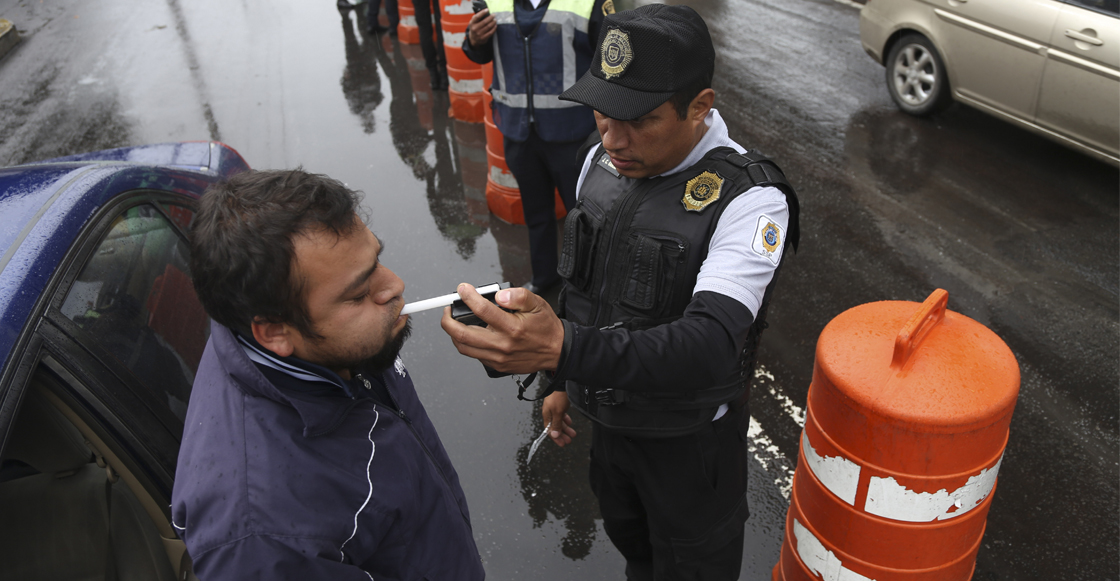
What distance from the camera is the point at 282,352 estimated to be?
1514mm

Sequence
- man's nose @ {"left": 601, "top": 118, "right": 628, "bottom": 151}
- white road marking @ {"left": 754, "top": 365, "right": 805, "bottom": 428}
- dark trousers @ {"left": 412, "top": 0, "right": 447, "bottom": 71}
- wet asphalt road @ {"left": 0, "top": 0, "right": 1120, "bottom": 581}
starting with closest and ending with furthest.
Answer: man's nose @ {"left": 601, "top": 118, "right": 628, "bottom": 151} < wet asphalt road @ {"left": 0, "top": 0, "right": 1120, "bottom": 581} < white road marking @ {"left": 754, "top": 365, "right": 805, "bottom": 428} < dark trousers @ {"left": 412, "top": 0, "right": 447, "bottom": 71}

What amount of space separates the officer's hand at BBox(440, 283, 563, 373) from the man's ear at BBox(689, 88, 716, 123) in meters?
0.79

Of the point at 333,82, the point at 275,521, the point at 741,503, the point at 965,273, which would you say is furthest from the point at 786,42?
the point at 275,521

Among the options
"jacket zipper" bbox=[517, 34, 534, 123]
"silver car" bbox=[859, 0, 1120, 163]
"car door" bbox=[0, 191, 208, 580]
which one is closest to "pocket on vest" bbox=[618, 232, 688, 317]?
"car door" bbox=[0, 191, 208, 580]

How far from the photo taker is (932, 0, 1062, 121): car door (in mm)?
5375

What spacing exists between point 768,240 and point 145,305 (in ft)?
5.99

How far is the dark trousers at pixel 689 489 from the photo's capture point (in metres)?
2.29

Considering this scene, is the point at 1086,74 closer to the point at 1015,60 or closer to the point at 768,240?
the point at 1015,60

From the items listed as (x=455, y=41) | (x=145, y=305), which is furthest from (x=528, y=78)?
(x=145, y=305)

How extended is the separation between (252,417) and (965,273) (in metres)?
4.51

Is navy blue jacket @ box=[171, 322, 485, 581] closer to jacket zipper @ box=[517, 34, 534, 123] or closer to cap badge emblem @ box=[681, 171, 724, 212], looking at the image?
cap badge emblem @ box=[681, 171, 724, 212]

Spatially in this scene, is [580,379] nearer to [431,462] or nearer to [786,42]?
[431,462]

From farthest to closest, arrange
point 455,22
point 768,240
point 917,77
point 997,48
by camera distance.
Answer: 1. point 917,77
2. point 455,22
3. point 997,48
4. point 768,240

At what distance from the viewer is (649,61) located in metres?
1.98
